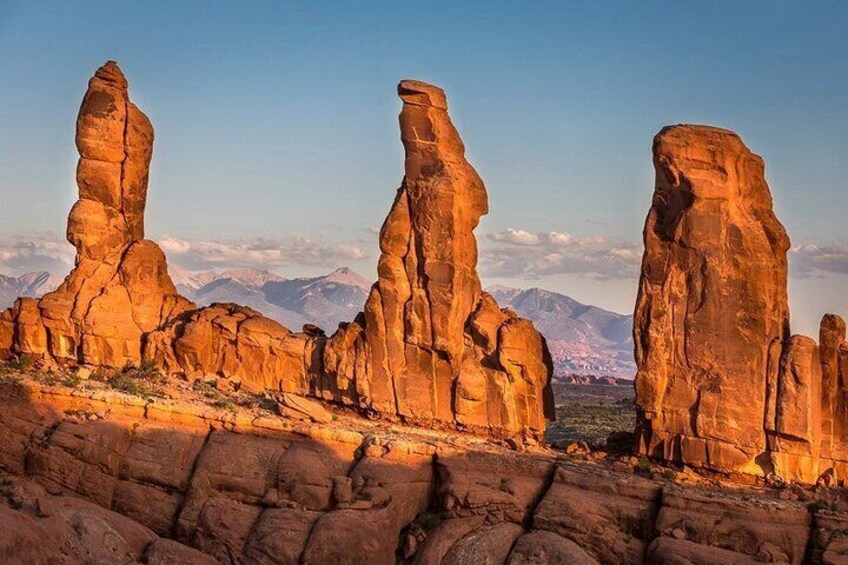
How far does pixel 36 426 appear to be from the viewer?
128 feet

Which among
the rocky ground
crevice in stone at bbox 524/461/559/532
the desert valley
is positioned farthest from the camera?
A: crevice in stone at bbox 524/461/559/532

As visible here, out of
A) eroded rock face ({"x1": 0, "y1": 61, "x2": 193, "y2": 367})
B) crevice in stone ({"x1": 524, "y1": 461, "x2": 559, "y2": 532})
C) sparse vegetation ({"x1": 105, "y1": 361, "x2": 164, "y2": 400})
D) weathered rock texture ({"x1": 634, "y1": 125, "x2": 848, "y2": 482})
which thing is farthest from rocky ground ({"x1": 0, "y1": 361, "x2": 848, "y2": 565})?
eroded rock face ({"x1": 0, "y1": 61, "x2": 193, "y2": 367})

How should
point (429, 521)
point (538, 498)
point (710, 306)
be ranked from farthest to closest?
point (710, 306), point (429, 521), point (538, 498)

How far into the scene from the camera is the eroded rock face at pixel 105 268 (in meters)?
46.1

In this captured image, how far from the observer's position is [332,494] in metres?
37.4

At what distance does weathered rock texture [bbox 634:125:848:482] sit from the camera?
3662cm

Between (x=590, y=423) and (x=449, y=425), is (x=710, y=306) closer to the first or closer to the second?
(x=449, y=425)

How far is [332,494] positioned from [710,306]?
525 inches

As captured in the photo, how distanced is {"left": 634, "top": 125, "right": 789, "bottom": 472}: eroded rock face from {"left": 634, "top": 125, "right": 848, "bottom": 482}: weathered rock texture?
1.3 inches

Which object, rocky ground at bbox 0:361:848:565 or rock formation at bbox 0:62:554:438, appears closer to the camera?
rocky ground at bbox 0:361:848:565

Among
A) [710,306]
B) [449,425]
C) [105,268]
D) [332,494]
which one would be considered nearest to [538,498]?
[449,425]

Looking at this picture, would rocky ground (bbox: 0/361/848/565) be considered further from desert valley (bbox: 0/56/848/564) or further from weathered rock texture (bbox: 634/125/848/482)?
weathered rock texture (bbox: 634/125/848/482)

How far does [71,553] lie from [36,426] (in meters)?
7.96

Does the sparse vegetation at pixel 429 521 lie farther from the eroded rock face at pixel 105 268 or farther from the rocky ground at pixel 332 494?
the eroded rock face at pixel 105 268
